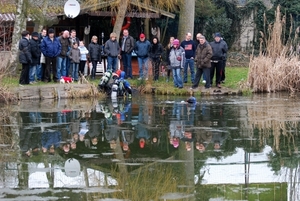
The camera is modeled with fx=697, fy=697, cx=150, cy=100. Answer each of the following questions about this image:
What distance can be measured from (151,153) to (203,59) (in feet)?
35.4

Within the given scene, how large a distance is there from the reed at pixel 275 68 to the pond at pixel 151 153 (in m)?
3.95

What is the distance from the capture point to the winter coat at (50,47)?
21.8 metres

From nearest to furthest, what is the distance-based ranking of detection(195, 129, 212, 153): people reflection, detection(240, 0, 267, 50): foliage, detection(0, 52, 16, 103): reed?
detection(195, 129, 212, 153): people reflection < detection(0, 52, 16, 103): reed < detection(240, 0, 267, 50): foliage

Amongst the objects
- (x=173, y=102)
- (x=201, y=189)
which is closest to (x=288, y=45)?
(x=173, y=102)

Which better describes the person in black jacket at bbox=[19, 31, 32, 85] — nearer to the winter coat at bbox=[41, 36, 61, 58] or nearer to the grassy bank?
the grassy bank

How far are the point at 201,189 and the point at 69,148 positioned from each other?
361 cm

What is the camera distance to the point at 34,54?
21078 millimetres

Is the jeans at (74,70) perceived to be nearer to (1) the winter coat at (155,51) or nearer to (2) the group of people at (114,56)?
(2) the group of people at (114,56)

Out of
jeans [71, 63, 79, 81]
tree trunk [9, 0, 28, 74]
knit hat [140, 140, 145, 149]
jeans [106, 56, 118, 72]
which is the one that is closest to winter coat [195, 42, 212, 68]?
jeans [106, 56, 118, 72]

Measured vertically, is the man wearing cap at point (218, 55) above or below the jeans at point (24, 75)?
above

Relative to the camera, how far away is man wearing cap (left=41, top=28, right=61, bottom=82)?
21766 mm

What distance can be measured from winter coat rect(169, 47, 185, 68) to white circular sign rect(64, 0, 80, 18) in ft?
14.3

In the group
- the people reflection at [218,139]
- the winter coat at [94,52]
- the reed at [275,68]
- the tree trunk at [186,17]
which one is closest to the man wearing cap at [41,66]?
the winter coat at [94,52]

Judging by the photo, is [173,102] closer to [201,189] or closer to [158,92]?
[158,92]
